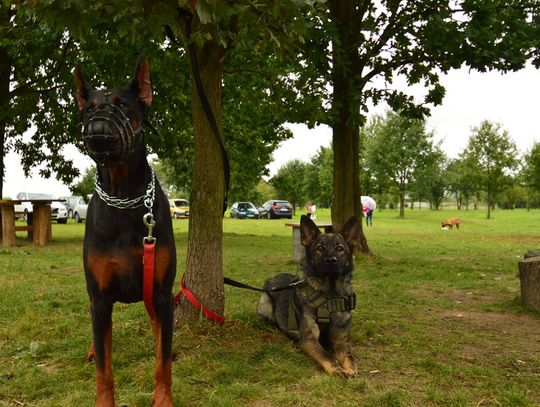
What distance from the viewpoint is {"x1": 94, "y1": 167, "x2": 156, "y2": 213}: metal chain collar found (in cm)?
324

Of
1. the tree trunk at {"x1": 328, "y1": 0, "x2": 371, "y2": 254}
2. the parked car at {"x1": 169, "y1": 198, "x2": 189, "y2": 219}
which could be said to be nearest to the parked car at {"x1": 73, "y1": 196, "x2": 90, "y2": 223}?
the parked car at {"x1": 169, "y1": 198, "x2": 189, "y2": 219}

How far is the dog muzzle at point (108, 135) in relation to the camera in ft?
9.14

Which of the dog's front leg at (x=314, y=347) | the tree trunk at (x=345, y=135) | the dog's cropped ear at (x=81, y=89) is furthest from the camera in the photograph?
the tree trunk at (x=345, y=135)

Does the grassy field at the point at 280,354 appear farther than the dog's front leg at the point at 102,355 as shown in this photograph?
Yes

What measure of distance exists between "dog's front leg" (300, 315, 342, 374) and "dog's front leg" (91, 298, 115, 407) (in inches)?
75.7

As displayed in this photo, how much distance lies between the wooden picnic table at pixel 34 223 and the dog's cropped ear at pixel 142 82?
12.8 meters

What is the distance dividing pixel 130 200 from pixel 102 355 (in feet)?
3.52

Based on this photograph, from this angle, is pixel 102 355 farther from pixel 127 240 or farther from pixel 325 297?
pixel 325 297

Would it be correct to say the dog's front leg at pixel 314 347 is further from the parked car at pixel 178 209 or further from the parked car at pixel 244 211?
the parked car at pixel 244 211

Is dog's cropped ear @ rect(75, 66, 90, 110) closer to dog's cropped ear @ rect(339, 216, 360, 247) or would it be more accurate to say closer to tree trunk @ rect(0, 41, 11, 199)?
dog's cropped ear @ rect(339, 216, 360, 247)

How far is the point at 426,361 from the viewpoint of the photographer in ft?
15.1

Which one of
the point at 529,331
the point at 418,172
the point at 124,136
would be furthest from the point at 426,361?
the point at 418,172

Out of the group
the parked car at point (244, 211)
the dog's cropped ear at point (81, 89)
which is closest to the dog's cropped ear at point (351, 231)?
the dog's cropped ear at point (81, 89)

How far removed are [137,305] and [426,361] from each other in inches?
156
